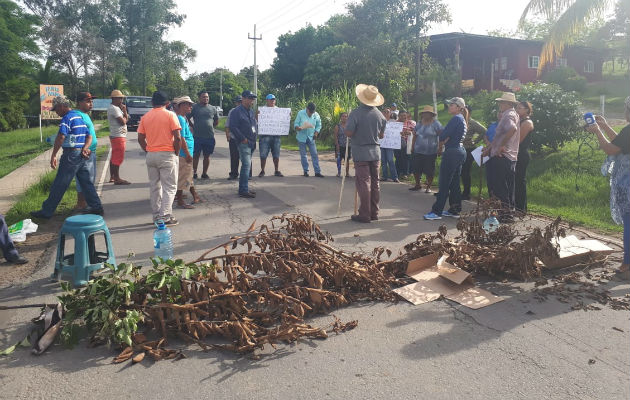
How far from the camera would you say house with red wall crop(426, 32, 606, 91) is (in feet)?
117

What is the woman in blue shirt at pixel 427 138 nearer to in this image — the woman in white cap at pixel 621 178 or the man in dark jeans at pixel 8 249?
the woman in white cap at pixel 621 178

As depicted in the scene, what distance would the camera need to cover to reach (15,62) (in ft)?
133

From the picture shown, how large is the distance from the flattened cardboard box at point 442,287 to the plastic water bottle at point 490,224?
1.20 meters

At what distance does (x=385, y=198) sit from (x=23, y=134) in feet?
92.1

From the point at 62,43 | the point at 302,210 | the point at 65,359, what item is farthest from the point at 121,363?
the point at 62,43

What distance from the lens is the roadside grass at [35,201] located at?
8.45 m

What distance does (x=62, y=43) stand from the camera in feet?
180

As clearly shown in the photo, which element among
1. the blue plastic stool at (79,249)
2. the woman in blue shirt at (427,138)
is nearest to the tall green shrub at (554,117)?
the woman in blue shirt at (427,138)

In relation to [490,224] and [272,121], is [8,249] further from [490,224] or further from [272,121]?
[272,121]

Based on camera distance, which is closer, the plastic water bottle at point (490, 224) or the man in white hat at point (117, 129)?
the plastic water bottle at point (490, 224)

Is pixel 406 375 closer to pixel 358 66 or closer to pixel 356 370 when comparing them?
pixel 356 370

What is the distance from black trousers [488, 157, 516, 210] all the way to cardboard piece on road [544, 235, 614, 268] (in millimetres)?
1829

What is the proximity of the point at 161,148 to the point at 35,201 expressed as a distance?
12.1 feet

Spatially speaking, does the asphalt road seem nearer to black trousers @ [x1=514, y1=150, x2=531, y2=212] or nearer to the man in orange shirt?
the man in orange shirt
